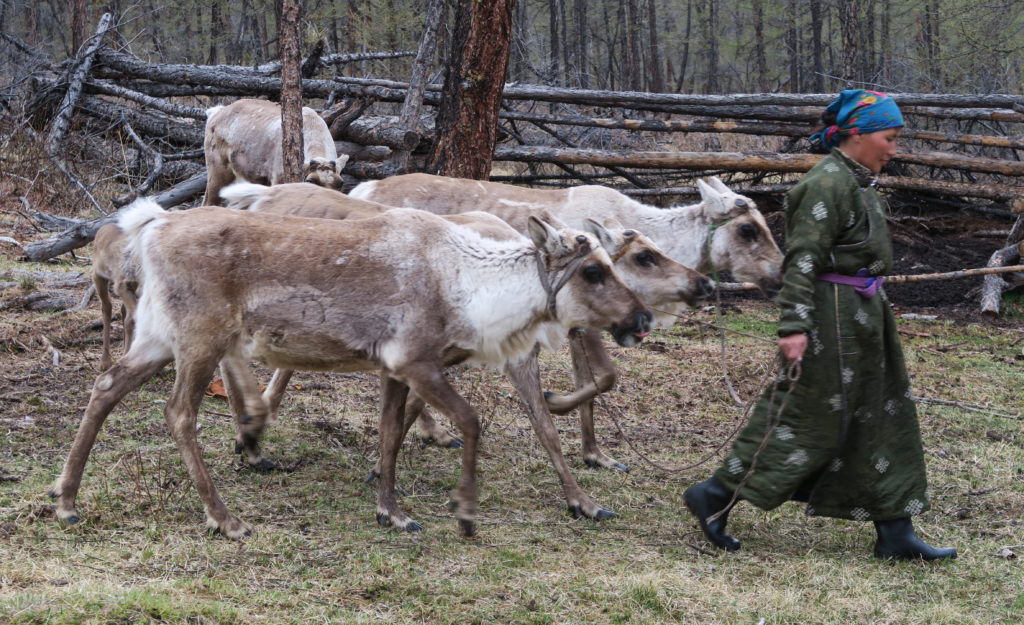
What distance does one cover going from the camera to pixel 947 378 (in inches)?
332

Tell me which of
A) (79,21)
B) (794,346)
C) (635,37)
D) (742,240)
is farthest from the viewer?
(635,37)

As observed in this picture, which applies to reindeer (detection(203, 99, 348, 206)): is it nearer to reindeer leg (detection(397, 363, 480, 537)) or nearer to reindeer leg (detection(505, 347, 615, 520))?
reindeer leg (detection(505, 347, 615, 520))

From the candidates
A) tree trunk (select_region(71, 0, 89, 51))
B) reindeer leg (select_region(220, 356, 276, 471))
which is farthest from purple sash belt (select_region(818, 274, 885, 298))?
tree trunk (select_region(71, 0, 89, 51))

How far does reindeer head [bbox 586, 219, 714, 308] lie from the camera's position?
18.8 ft

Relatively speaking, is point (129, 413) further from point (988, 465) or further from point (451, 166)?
point (988, 465)

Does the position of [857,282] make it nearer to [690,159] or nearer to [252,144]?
[690,159]

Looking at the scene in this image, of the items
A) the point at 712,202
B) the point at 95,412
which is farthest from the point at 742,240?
the point at 95,412

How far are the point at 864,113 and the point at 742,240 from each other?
7.34 feet

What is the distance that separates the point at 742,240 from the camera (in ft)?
22.3

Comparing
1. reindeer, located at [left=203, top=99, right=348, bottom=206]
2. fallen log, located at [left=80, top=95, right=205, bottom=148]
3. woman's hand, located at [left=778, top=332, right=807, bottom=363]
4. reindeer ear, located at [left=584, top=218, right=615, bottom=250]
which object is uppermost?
fallen log, located at [left=80, top=95, right=205, bottom=148]

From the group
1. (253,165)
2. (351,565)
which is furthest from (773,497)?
(253,165)

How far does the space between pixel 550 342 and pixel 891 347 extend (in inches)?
65.9

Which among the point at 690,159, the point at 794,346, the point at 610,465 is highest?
the point at 690,159

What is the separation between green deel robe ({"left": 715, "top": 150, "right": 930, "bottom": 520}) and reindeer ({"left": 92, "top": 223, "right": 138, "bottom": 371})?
153 inches
